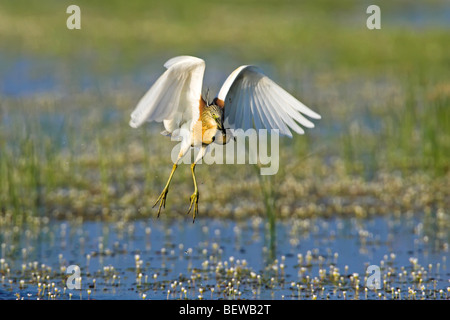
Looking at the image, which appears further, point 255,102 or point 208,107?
point 255,102

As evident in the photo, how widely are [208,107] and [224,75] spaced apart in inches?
553

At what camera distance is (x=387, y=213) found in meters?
13.1

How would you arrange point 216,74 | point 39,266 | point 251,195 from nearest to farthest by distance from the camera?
point 39,266 → point 251,195 → point 216,74

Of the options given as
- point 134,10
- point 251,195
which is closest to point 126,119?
point 251,195

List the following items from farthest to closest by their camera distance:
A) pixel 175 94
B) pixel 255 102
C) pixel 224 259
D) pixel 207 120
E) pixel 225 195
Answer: pixel 225 195 < pixel 224 259 < pixel 255 102 < pixel 207 120 < pixel 175 94

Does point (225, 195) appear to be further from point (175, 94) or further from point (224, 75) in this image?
point (224, 75)

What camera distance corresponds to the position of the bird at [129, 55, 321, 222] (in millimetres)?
8766

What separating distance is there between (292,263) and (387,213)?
2798mm

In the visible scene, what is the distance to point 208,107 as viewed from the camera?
930cm

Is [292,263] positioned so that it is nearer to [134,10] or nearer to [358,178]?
[358,178]

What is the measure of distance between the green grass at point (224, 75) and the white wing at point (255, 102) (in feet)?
6.39

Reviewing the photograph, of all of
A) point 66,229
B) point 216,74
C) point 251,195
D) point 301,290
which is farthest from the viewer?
point 216,74

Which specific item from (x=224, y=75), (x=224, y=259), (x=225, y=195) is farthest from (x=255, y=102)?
(x=224, y=75)

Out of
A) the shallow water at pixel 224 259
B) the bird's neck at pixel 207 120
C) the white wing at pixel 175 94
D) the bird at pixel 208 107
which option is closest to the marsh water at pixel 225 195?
the shallow water at pixel 224 259
